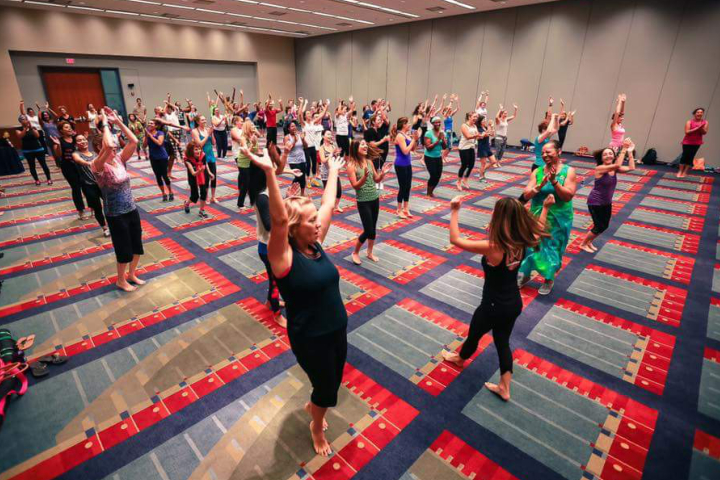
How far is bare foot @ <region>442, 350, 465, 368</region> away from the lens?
3.10 m

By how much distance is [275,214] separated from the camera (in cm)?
165

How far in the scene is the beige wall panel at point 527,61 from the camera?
13.2m

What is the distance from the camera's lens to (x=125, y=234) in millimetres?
3959

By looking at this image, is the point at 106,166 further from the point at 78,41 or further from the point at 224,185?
the point at 78,41

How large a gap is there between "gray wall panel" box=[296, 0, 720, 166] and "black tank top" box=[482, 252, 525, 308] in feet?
42.6

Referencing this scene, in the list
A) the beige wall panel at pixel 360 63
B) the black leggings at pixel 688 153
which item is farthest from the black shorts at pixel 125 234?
the beige wall panel at pixel 360 63

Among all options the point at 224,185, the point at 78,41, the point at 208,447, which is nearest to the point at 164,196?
the point at 224,185

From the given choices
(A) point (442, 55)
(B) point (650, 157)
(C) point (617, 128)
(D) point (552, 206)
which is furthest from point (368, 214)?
(A) point (442, 55)

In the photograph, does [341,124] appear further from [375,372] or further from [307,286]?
[307,286]

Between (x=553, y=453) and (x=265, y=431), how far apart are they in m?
1.89

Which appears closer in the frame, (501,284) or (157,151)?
(501,284)

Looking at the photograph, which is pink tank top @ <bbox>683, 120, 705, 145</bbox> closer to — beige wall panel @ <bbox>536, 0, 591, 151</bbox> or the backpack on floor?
the backpack on floor

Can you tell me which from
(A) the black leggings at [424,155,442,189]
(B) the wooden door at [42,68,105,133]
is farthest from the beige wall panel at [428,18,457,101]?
(B) the wooden door at [42,68,105,133]

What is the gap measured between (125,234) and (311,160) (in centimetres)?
559
